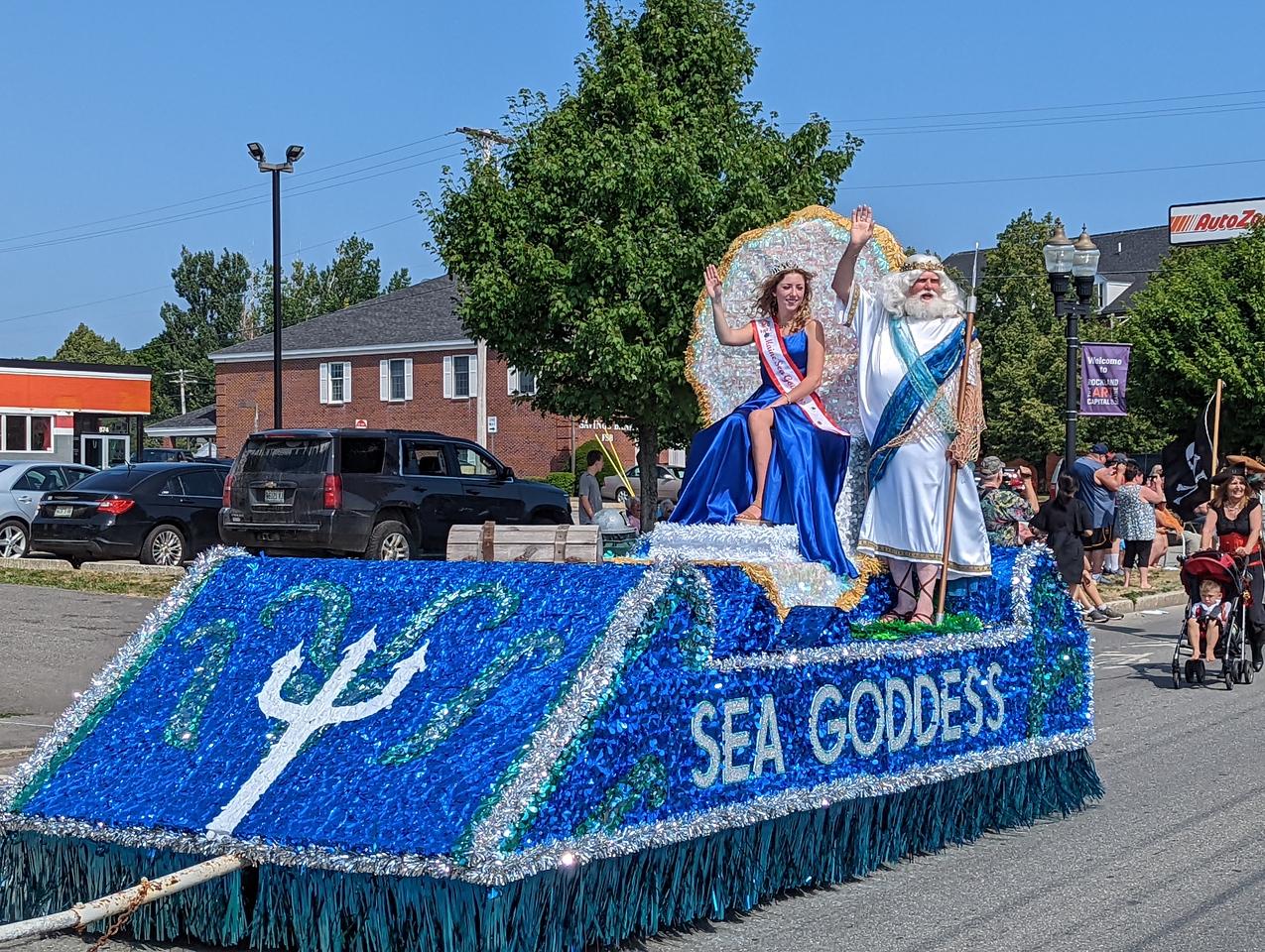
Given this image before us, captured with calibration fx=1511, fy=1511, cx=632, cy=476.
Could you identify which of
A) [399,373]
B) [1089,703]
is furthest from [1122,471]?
[399,373]

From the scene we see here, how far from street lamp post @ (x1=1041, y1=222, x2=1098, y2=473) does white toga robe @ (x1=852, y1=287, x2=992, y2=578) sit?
1098 centimetres

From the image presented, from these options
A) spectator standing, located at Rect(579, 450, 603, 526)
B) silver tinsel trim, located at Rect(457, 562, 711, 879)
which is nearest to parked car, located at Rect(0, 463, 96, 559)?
spectator standing, located at Rect(579, 450, 603, 526)

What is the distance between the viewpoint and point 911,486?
631 cm

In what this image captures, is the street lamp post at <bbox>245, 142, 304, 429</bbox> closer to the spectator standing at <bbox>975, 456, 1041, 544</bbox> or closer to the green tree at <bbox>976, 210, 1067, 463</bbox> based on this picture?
the spectator standing at <bbox>975, 456, 1041, 544</bbox>

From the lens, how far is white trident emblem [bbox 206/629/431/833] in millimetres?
4617

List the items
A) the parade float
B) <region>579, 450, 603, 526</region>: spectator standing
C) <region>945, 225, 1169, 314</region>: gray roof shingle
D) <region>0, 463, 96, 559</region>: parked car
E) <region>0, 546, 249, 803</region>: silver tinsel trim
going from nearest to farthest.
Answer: the parade float
<region>0, 546, 249, 803</region>: silver tinsel trim
<region>579, 450, 603, 526</region>: spectator standing
<region>0, 463, 96, 559</region>: parked car
<region>945, 225, 1169, 314</region>: gray roof shingle

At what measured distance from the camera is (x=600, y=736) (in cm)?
452

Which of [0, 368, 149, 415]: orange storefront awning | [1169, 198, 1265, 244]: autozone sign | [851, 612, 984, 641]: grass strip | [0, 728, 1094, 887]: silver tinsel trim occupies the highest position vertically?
[1169, 198, 1265, 244]: autozone sign

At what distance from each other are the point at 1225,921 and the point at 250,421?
60.4 m

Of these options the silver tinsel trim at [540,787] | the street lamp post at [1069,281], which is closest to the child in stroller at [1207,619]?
the street lamp post at [1069,281]

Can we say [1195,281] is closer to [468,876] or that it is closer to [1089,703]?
[1089,703]

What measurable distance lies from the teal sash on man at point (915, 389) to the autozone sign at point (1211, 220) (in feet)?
185

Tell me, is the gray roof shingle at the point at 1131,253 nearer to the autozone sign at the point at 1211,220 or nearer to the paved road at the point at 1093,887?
the autozone sign at the point at 1211,220

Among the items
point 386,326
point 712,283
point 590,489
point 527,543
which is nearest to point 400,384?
point 386,326
